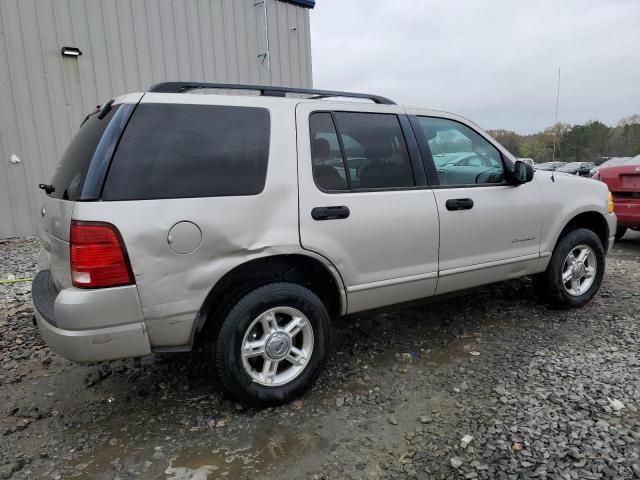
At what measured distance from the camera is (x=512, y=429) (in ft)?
8.09

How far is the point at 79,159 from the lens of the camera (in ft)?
8.14

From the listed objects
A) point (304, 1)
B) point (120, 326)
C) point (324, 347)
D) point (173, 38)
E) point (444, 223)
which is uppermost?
point (304, 1)

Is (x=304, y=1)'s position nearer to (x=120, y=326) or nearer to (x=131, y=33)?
(x=131, y=33)

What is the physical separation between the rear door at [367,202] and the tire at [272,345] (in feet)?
0.98

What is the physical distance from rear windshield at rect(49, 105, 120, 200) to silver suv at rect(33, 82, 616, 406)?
0.01m

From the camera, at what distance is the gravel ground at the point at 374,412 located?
7.36ft

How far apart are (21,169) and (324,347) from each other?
700cm

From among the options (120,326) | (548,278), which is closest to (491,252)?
(548,278)

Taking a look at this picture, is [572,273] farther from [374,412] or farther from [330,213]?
[330,213]

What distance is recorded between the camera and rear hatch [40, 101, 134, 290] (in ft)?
7.41

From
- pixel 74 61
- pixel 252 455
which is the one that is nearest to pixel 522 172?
pixel 252 455

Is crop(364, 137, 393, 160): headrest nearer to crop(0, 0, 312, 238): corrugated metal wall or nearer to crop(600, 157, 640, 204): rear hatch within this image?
crop(600, 157, 640, 204): rear hatch

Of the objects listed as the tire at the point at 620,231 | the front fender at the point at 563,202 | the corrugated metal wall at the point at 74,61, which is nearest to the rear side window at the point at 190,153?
the front fender at the point at 563,202

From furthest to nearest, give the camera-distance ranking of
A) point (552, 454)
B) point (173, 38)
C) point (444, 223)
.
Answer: point (173, 38)
point (444, 223)
point (552, 454)
